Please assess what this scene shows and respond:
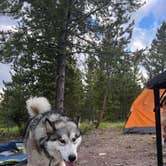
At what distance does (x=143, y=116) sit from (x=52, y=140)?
884cm

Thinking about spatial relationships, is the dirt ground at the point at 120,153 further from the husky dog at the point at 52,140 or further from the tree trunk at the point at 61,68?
the tree trunk at the point at 61,68

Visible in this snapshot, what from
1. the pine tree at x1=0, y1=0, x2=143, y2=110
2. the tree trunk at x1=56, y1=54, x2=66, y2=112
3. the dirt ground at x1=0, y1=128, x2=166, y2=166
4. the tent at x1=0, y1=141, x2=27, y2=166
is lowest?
the dirt ground at x1=0, y1=128, x2=166, y2=166

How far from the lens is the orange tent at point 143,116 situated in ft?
42.7

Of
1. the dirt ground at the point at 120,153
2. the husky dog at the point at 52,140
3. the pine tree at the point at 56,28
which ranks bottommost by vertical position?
the dirt ground at the point at 120,153

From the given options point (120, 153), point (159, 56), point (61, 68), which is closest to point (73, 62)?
point (61, 68)

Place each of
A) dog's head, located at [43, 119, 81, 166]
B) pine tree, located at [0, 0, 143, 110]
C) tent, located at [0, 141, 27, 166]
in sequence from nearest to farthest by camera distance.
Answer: dog's head, located at [43, 119, 81, 166] → tent, located at [0, 141, 27, 166] → pine tree, located at [0, 0, 143, 110]

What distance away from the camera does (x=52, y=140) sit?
183 inches

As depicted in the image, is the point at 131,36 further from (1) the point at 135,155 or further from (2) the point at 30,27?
(1) the point at 135,155

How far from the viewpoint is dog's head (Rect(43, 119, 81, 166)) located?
14.9ft

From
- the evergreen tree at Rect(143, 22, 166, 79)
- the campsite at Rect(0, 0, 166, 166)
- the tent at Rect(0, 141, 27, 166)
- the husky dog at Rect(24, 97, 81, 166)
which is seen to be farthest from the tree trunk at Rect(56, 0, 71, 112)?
the evergreen tree at Rect(143, 22, 166, 79)

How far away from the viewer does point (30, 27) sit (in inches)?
491

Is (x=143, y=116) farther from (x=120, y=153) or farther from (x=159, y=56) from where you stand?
(x=159, y=56)

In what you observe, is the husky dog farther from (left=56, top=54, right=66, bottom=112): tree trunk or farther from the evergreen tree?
the evergreen tree

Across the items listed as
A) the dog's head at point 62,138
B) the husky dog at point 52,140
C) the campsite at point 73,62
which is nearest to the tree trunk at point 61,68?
the campsite at point 73,62
